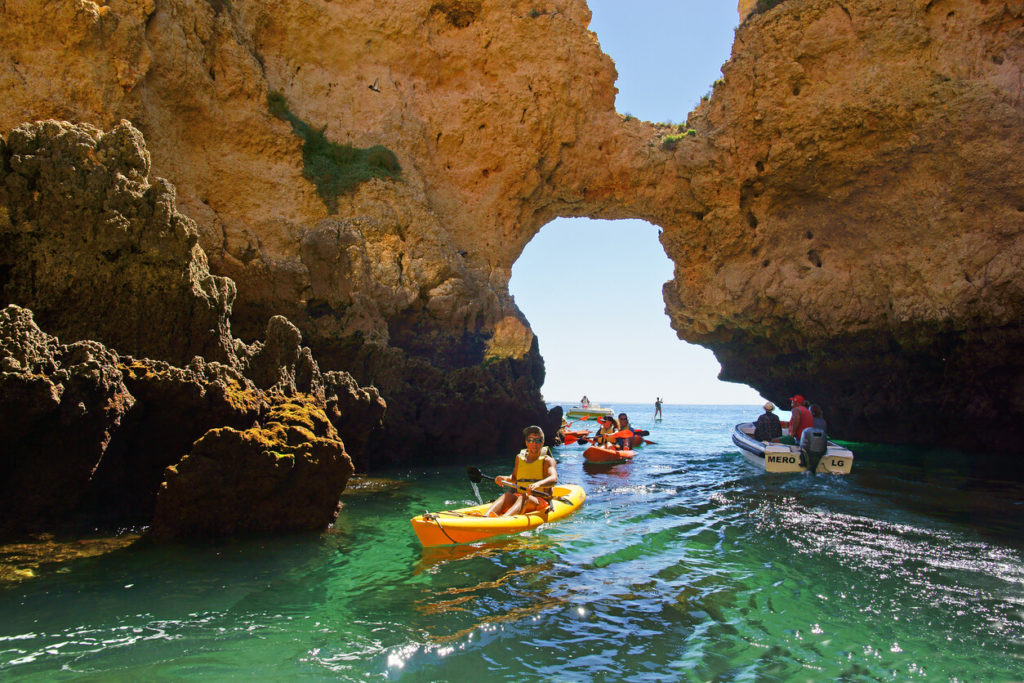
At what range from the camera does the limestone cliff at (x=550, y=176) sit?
13.6 metres

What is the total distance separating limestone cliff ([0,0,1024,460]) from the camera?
13.6 metres

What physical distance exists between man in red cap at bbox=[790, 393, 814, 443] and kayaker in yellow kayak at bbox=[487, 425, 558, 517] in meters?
7.65

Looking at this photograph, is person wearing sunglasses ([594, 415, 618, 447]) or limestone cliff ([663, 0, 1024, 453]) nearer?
limestone cliff ([663, 0, 1024, 453])

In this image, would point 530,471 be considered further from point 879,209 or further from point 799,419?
point 879,209

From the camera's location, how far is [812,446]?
12.3m

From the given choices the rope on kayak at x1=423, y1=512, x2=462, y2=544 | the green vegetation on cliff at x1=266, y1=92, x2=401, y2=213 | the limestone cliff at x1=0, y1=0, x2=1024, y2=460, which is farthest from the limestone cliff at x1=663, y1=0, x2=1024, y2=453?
the rope on kayak at x1=423, y1=512, x2=462, y2=544

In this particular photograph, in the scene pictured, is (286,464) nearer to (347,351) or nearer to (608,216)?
(347,351)

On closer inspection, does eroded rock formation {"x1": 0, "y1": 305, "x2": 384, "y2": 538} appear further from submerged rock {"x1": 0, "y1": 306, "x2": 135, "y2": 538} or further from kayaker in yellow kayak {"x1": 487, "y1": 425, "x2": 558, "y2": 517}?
kayaker in yellow kayak {"x1": 487, "y1": 425, "x2": 558, "y2": 517}

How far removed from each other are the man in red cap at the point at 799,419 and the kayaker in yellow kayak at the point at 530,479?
301 inches

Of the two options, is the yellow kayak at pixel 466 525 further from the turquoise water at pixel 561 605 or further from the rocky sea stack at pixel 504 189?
the rocky sea stack at pixel 504 189

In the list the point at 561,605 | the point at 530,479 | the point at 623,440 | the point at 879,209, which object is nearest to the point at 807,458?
the point at 623,440

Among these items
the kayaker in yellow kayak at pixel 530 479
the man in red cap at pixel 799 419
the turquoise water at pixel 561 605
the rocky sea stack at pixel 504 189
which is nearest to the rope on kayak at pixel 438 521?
the turquoise water at pixel 561 605

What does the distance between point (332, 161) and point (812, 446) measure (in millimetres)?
14677

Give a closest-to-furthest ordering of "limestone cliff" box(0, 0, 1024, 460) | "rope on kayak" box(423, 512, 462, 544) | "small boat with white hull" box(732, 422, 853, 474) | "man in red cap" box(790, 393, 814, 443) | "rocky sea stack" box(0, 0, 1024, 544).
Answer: "rope on kayak" box(423, 512, 462, 544) → "rocky sea stack" box(0, 0, 1024, 544) → "small boat with white hull" box(732, 422, 853, 474) → "man in red cap" box(790, 393, 814, 443) → "limestone cliff" box(0, 0, 1024, 460)
